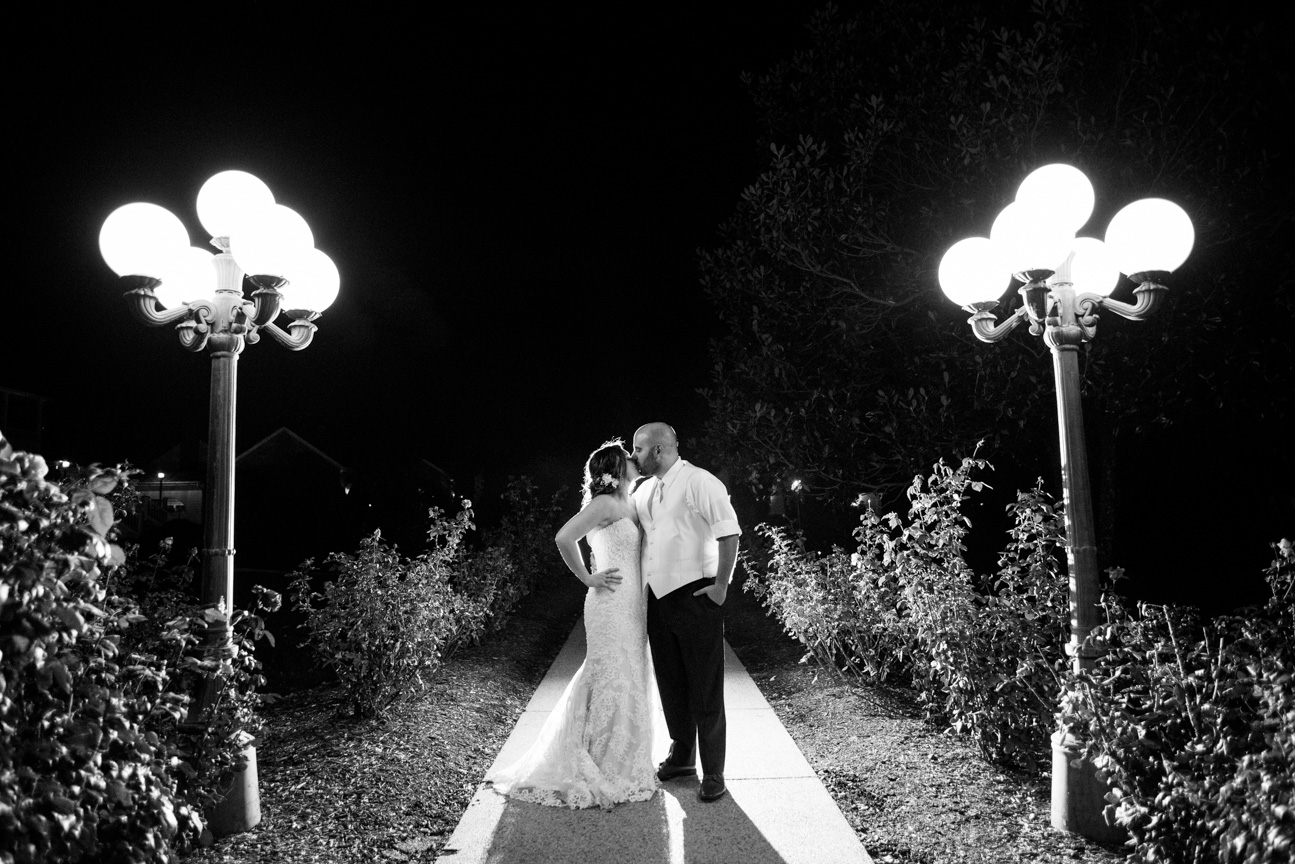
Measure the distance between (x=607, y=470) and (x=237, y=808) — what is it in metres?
2.33

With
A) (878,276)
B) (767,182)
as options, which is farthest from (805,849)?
(767,182)

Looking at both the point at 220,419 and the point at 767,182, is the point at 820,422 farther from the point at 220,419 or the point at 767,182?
the point at 220,419

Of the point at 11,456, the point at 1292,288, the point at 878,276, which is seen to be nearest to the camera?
the point at 11,456

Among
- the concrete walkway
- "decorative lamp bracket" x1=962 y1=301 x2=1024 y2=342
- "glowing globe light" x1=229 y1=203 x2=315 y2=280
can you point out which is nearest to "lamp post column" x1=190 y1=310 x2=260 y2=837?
"glowing globe light" x1=229 y1=203 x2=315 y2=280

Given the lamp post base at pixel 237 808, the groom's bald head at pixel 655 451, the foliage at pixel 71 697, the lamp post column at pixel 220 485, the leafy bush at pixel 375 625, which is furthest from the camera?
the leafy bush at pixel 375 625

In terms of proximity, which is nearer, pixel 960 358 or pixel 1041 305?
pixel 1041 305

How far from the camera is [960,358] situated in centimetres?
765

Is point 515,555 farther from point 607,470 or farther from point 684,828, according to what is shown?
point 684,828

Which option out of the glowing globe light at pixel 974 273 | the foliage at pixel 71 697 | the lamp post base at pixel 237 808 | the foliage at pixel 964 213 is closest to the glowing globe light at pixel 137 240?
the foliage at pixel 71 697

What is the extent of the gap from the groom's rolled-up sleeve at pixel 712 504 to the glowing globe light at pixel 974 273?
1744mm

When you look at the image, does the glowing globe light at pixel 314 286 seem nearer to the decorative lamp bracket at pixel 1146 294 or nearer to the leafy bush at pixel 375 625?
the leafy bush at pixel 375 625

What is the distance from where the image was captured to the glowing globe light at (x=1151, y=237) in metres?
3.97

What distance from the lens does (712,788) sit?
13.4 ft

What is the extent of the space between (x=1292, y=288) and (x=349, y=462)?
36.5 metres
